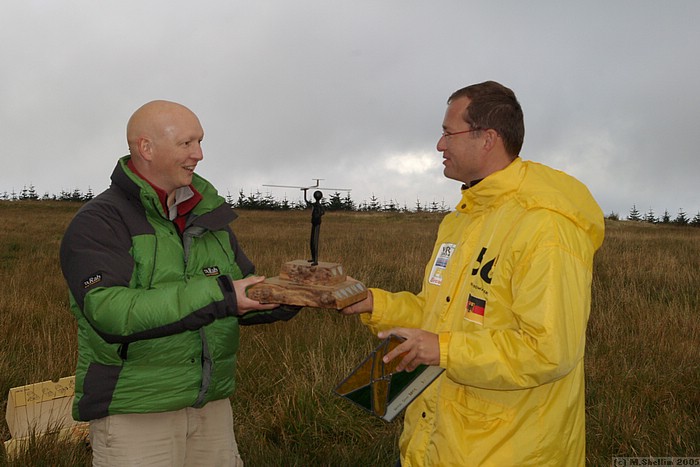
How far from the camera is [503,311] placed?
2.17m

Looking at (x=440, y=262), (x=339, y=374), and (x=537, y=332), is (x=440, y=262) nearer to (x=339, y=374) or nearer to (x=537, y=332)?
(x=537, y=332)

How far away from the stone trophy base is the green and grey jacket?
0.22m

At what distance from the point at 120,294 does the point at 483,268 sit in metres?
1.62

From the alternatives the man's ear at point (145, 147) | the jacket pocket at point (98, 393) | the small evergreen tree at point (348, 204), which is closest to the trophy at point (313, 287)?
the jacket pocket at point (98, 393)

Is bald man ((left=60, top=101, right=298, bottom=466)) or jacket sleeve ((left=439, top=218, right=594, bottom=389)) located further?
bald man ((left=60, top=101, right=298, bottom=466))

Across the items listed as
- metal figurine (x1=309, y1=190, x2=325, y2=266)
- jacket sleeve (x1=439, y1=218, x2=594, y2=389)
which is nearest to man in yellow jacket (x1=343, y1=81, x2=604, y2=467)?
jacket sleeve (x1=439, y1=218, x2=594, y2=389)

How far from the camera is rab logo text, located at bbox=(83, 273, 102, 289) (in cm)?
233

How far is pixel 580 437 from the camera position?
2.33m

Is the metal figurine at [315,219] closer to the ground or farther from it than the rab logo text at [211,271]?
farther from it

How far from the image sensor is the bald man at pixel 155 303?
2.35 meters

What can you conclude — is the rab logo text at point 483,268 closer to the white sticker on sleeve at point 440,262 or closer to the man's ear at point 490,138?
the white sticker on sleeve at point 440,262

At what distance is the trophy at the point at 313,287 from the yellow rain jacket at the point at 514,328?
0.48 metres

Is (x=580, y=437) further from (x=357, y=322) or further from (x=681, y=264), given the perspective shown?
(x=681, y=264)

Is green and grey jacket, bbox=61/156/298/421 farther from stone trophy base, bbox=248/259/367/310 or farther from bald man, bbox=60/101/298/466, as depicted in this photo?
stone trophy base, bbox=248/259/367/310
